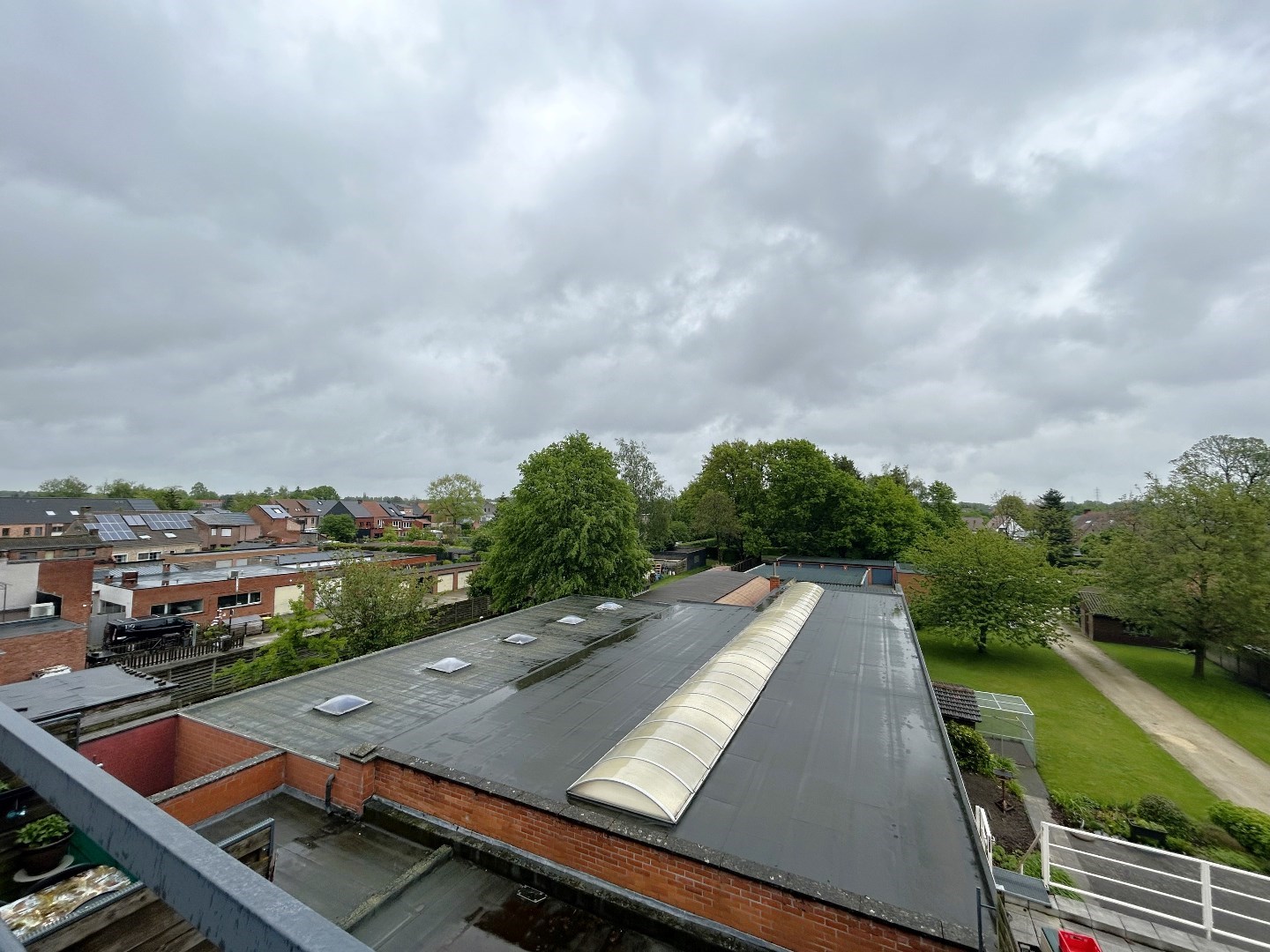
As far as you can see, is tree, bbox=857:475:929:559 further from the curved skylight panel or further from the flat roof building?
the curved skylight panel

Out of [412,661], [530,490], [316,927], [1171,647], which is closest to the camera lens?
[316,927]

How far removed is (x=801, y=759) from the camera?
967 cm

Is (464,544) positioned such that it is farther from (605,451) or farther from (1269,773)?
(1269,773)

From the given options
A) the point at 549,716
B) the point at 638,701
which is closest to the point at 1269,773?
the point at 638,701

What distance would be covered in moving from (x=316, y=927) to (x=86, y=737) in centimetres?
1481

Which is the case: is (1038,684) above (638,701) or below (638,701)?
below

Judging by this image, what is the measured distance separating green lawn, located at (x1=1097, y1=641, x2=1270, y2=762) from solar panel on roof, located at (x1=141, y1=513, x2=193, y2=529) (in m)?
68.2

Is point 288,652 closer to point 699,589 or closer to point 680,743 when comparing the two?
point 680,743

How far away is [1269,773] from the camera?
17.5 meters

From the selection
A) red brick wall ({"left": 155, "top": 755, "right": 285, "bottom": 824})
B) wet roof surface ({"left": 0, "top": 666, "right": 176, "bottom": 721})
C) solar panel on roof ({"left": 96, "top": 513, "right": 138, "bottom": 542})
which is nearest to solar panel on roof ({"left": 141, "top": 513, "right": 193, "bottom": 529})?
solar panel on roof ({"left": 96, "top": 513, "right": 138, "bottom": 542})

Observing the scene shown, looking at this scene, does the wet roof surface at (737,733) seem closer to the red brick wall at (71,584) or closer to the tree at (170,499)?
the red brick wall at (71,584)

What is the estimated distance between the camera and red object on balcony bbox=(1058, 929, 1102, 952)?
25.6ft

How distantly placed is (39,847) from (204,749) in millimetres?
9877

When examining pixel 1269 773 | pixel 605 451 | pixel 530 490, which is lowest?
pixel 1269 773
